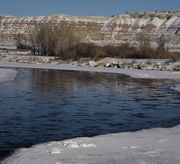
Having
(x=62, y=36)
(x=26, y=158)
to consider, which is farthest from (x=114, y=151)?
(x=62, y=36)

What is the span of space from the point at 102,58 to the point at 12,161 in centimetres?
4240

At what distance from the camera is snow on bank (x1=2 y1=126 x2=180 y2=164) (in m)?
8.53

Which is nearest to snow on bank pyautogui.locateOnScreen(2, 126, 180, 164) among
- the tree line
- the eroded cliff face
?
the tree line

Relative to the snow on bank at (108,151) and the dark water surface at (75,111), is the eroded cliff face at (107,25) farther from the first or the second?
the snow on bank at (108,151)

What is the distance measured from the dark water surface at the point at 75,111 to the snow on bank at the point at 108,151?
854mm

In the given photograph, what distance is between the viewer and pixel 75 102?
59.4 feet

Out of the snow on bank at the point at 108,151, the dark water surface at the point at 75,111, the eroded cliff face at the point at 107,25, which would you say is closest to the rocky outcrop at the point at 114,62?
Result: the dark water surface at the point at 75,111

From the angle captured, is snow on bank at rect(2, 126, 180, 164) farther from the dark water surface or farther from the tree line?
the tree line

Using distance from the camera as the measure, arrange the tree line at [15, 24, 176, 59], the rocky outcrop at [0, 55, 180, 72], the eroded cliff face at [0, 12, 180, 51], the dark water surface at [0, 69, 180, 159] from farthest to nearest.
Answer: the eroded cliff face at [0, 12, 180, 51]
the tree line at [15, 24, 176, 59]
the rocky outcrop at [0, 55, 180, 72]
the dark water surface at [0, 69, 180, 159]

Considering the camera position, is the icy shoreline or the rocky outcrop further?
the rocky outcrop

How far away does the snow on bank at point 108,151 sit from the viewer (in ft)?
28.0

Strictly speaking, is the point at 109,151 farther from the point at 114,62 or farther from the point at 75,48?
the point at 75,48

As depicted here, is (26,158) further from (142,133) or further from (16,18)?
(16,18)

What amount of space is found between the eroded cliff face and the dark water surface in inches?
3941
